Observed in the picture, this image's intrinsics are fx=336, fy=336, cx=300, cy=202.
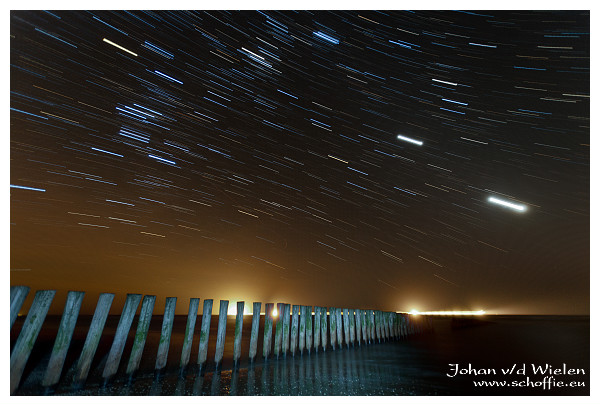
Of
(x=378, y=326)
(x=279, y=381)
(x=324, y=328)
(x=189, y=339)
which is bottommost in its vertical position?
(x=279, y=381)

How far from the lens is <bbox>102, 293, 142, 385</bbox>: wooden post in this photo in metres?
3.44

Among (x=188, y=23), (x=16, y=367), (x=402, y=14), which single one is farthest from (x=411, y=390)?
(x=188, y=23)

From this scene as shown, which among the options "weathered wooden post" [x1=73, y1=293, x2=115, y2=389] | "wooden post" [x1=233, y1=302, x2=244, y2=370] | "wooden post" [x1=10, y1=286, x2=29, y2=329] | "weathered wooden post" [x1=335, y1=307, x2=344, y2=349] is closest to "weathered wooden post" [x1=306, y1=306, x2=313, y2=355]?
"weathered wooden post" [x1=335, y1=307, x2=344, y2=349]

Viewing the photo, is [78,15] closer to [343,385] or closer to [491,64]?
[343,385]

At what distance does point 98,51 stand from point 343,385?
23.0ft

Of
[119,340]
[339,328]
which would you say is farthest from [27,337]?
[339,328]

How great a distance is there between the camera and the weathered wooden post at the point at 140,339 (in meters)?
3.62

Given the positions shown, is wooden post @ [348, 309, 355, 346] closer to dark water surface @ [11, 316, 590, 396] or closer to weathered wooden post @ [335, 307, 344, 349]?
weathered wooden post @ [335, 307, 344, 349]

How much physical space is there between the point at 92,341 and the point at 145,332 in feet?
1.69

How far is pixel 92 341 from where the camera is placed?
3.35 metres

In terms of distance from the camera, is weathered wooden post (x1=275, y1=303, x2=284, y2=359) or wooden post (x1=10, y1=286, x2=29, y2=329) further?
weathered wooden post (x1=275, y1=303, x2=284, y2=359)

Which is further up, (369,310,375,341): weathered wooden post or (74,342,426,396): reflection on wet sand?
(369,310,375,341): weathered wooden post

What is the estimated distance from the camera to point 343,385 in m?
3.92

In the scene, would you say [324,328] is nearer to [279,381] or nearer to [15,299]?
[279,381]
